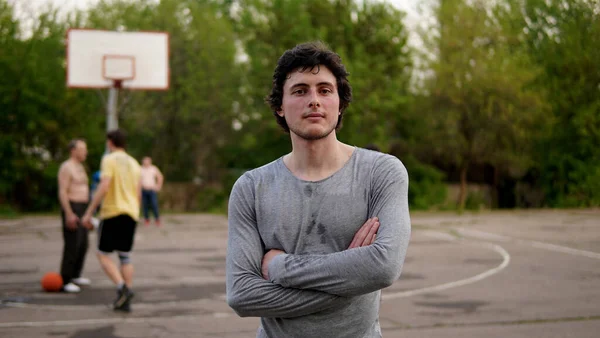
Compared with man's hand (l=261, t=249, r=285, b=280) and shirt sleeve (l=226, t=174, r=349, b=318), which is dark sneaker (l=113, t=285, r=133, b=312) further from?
man's hand (l=261, t=249, r=285, b=280)

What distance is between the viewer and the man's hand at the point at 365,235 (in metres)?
2.69

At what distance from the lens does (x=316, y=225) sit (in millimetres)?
2727

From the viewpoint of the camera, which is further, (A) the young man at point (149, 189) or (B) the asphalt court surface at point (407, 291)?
(A) the young man at point (149, 189)

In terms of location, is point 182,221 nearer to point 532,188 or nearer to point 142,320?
point 142,320

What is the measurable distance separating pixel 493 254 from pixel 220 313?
726 centimetres

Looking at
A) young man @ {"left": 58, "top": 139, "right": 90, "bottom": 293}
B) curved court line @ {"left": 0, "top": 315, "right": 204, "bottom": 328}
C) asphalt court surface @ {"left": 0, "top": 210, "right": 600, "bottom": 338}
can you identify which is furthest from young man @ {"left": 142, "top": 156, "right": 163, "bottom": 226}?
curved court line @ {"left": 0, "top": 315, "right": 204, "bottom": 328}

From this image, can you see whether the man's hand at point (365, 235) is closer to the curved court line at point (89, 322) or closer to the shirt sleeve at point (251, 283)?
the shirt sleeve at point (251, 283)

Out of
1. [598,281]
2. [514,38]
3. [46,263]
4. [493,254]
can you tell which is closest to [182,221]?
[46,263]

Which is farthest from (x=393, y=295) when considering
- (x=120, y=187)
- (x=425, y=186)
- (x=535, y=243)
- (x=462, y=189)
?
(x=462, y=189)

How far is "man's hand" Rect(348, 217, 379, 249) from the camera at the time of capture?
2.69 metres

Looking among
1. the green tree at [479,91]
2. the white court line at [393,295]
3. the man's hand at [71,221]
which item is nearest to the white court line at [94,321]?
the white court line at [393,295]

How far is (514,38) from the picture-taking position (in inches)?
1248

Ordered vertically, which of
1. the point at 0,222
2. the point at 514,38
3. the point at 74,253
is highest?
the point at 514,38

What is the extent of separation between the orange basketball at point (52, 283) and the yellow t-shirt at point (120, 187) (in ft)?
5.37
